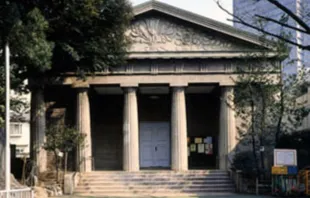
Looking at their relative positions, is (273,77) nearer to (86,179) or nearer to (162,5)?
(162,5)

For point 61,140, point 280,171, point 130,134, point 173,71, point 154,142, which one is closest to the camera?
point 280,171

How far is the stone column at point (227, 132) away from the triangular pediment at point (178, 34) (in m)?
2.78

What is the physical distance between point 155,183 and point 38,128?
7.82 meters

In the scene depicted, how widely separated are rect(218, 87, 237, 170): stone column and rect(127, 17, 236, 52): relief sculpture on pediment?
9.26ft

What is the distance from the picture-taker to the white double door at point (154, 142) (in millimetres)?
38094

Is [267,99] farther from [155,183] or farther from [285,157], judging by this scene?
[155,183]

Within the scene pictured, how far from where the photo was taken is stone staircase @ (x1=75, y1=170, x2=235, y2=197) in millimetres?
28594

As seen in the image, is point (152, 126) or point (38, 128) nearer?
point (38, 128)

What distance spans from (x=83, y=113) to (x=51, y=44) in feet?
33.0

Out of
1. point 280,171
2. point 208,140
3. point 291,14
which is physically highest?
point 291,14

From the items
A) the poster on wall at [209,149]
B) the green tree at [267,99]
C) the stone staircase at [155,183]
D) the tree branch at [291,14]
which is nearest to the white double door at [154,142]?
the poster on wall at [209,149]

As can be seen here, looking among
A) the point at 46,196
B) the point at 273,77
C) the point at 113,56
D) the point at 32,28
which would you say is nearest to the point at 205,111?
the point at 273,77

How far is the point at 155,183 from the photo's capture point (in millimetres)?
29812

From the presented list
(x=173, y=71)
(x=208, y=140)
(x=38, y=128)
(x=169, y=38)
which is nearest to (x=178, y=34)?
(x=169, y=38)
